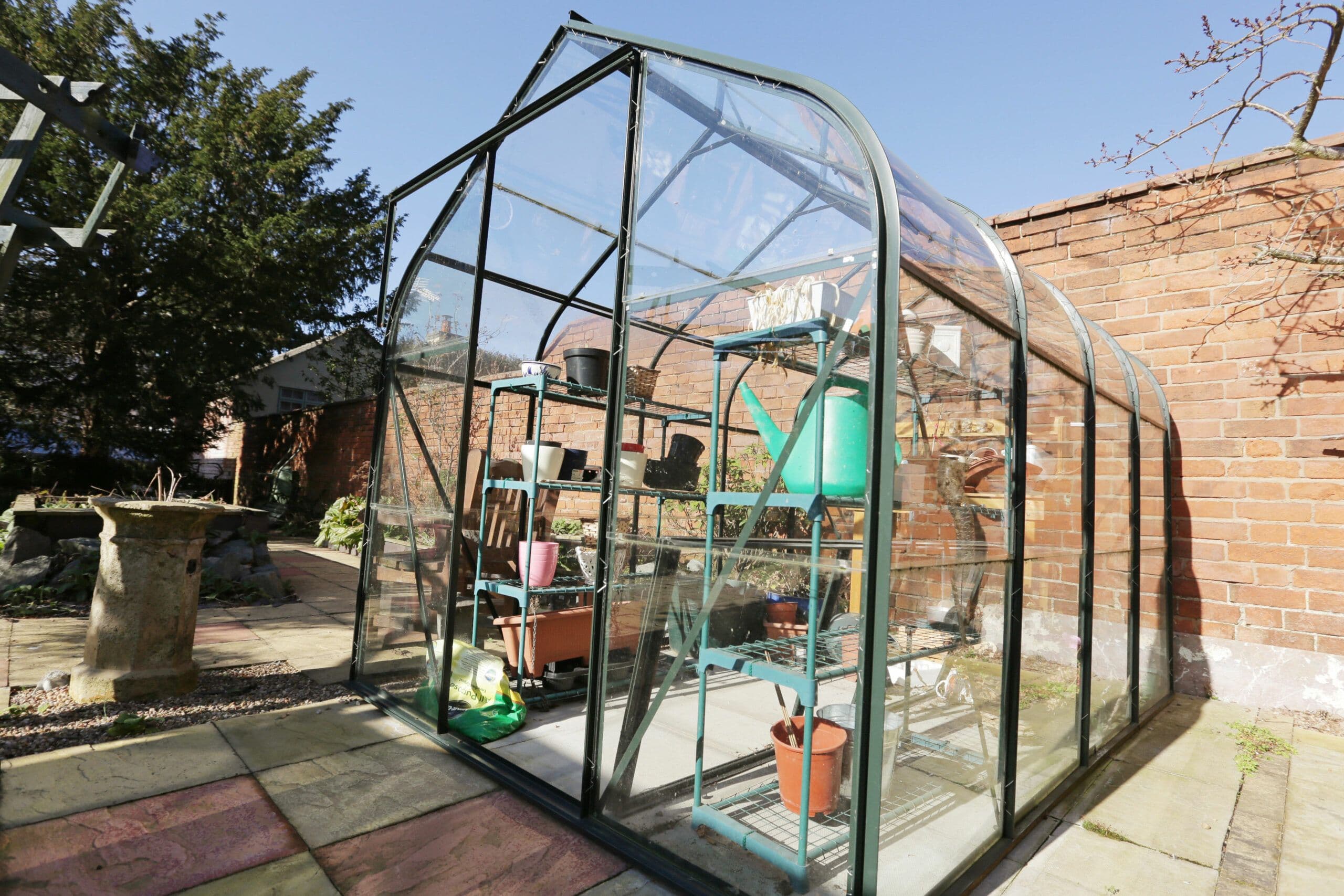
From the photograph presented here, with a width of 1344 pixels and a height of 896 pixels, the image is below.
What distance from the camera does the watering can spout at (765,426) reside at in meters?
2.08

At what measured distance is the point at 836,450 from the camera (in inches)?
77.6

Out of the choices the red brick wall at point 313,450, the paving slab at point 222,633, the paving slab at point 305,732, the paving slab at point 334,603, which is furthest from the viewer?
the red brick wall at point 313,450

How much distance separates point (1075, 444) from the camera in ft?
8.40

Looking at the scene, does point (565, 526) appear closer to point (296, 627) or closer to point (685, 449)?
point (296, 627)

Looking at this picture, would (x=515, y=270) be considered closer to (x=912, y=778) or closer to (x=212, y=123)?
(x=912, y=778)

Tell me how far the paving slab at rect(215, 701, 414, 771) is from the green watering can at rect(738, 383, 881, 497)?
6.97 ft

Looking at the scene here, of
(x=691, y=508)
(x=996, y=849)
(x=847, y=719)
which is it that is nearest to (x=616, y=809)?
(x=847, y=719)

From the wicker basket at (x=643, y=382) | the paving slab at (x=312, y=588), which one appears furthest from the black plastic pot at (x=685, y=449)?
the paving slab at (x=312, y=588)

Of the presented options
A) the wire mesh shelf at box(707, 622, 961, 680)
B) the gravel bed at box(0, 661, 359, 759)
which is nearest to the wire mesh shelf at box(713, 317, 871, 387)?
the wire mesh shelf at box(707, 622, 961, 680)

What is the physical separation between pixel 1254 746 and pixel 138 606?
16.8 feet

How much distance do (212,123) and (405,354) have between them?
917cm

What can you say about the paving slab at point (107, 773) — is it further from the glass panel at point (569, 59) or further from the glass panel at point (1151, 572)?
the glass panel at point (1151, 572)

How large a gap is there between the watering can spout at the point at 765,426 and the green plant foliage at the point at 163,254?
9499 mm

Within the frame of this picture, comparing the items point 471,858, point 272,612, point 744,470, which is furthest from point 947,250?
point 272,612
